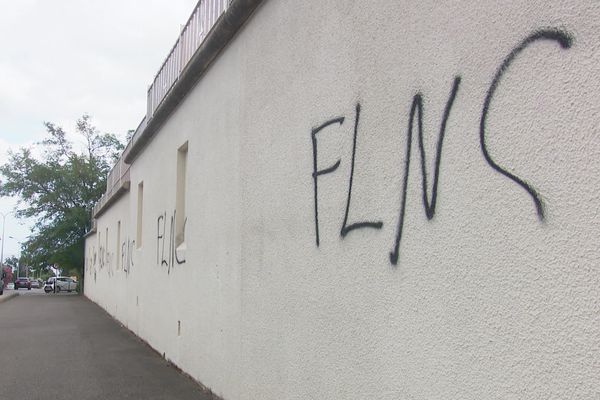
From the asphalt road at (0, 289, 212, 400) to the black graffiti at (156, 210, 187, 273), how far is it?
1.51m

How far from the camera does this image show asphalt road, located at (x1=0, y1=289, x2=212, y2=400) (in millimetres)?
6430

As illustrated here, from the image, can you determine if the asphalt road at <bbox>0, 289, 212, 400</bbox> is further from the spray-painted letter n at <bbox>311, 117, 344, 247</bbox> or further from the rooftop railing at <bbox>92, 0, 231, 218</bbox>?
the rooftop railing at <bbox>92, 0, 231, 218</bbox>

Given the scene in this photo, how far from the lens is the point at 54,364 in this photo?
8352 millimetres

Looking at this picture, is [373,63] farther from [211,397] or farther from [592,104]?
[211,397]

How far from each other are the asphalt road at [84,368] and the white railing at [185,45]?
173 inches

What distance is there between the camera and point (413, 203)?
282 cm

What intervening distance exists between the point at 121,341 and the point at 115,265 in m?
6.63

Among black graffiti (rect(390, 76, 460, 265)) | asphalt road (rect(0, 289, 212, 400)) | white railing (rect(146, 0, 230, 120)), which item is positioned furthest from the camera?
white railing (rect(146, 0, 230, 120))

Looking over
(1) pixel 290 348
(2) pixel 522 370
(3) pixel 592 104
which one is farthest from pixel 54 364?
(3) pixel 592 104

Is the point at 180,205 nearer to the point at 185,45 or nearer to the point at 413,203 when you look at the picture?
the point at 185,45

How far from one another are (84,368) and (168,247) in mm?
2109

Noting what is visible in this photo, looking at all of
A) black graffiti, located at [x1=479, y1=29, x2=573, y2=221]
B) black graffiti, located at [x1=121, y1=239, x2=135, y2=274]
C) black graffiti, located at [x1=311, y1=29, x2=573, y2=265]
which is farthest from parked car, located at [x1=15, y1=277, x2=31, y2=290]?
black graffiti, located at [x1=479, y1=29, x2=573, y2=221]

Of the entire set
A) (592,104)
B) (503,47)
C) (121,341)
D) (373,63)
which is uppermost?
(373,63)

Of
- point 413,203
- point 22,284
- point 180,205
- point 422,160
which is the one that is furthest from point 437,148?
point 22,284
